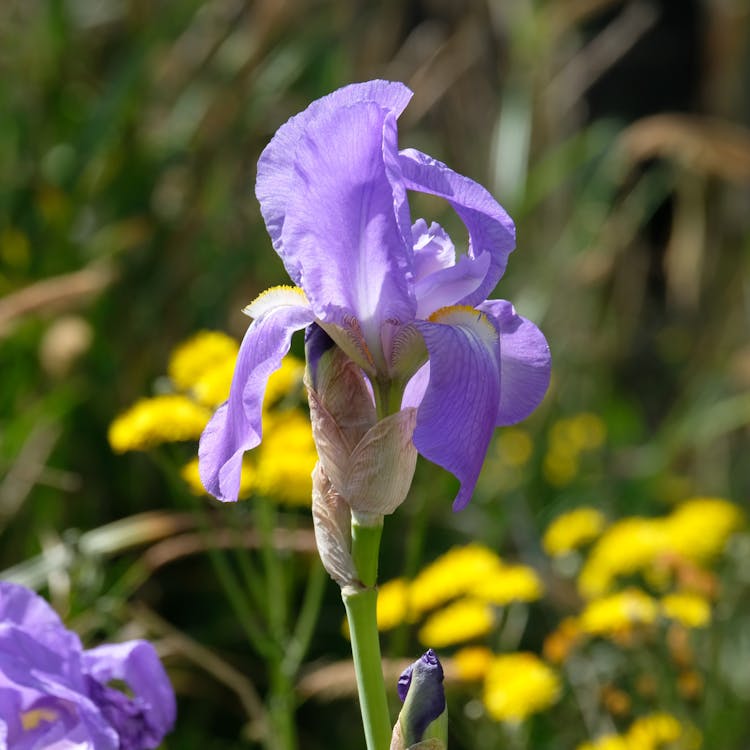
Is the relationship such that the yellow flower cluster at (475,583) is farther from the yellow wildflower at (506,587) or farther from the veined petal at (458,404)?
the veined petal at (458,404)

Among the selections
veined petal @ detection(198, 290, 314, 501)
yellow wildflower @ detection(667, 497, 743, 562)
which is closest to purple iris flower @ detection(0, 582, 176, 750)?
veined petal @ detection(198, 290, 314, 501)

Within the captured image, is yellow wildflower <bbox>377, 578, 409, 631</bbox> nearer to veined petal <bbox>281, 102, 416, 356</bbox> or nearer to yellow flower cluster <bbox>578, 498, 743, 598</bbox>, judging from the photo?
yellow flower cluster <bbox>578, 498, 743, 598</bbox>

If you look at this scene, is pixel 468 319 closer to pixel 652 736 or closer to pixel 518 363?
pixel 518 363

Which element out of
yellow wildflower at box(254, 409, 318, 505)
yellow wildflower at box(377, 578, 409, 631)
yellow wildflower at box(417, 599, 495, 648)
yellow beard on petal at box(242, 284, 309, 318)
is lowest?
yellow wildflower at box(417, 599, 495, 648)

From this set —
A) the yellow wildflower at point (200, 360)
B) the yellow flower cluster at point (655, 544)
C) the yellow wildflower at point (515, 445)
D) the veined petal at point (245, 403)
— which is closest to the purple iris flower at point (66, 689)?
the veined petal at point (245, 403)

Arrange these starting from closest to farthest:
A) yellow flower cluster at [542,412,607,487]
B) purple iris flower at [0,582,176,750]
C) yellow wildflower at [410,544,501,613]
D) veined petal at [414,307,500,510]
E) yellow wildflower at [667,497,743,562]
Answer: veined petal at [414,307,500,510] → purple iris flower at [0,582,176,750] → yellow wildflower at [410,544,501,613] → yellow wildflower at [667,497,743,562] → yellow flower cluster at [542,412,607,487]

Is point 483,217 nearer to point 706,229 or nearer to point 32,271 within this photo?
point 32,271

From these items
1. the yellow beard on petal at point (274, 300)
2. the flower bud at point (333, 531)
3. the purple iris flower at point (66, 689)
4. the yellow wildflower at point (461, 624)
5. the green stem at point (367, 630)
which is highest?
the yellow beard on petal at point (274, 300)
